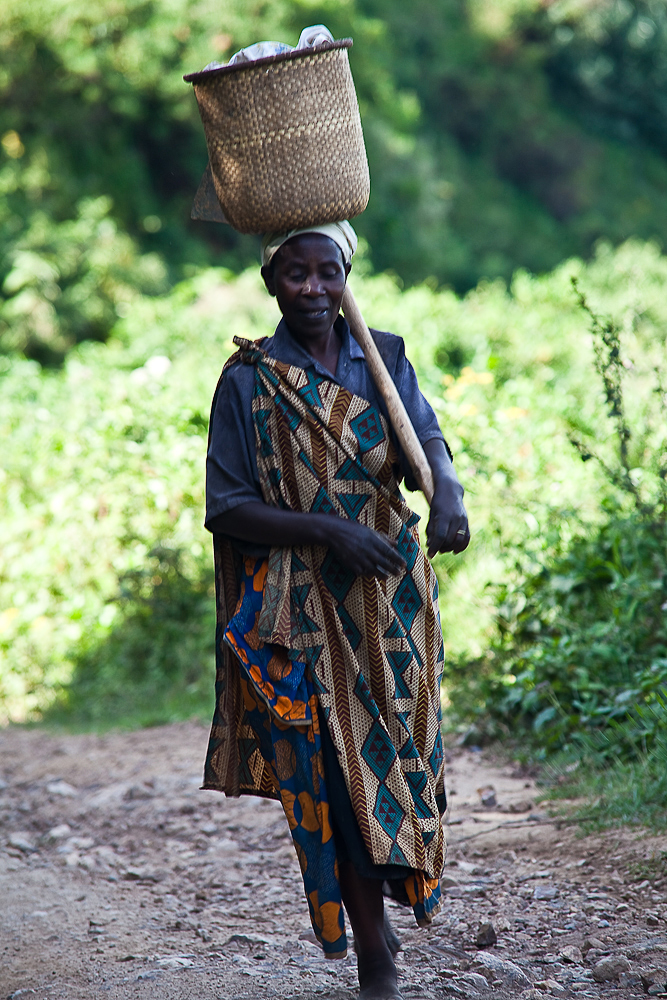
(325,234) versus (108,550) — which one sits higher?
(325,234)

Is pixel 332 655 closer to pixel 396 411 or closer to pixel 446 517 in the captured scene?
pixel 446 517

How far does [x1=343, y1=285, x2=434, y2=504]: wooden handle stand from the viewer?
2352 millimetres

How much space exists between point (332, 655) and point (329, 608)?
0.10 m

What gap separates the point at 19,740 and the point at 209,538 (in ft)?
5.10

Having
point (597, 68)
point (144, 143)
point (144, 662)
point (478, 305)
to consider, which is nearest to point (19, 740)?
point (144, 662)

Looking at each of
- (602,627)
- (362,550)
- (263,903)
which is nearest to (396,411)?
(362,550)

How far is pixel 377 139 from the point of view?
15.1 m

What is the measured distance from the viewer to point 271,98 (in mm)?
2275

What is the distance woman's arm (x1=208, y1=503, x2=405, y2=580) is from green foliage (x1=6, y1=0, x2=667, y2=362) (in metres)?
10.8

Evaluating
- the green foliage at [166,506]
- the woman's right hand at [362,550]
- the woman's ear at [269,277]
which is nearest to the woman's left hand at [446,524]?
the woman's right hand at [362,550]

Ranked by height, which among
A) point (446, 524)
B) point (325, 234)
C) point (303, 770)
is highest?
point (325, 234)

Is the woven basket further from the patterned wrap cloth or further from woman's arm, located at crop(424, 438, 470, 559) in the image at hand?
woman's arm, located at crop(424, 438, 470, 559)

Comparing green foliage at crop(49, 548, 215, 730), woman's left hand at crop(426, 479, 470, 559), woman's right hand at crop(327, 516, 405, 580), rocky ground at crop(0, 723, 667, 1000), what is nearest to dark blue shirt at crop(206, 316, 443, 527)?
woman's left hand at crop(426, 479, 470, 559)

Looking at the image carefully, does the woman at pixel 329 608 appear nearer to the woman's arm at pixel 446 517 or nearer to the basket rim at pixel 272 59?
the woman's arm at pixel 446 517
